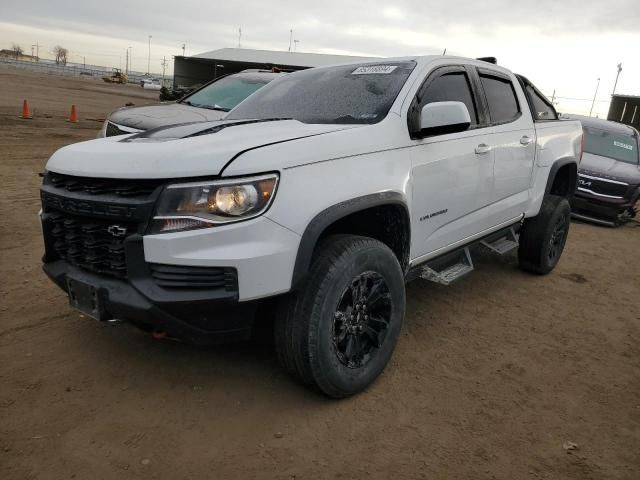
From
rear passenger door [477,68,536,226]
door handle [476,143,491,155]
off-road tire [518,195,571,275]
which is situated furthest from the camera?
off-road tire [518,195,571,275]

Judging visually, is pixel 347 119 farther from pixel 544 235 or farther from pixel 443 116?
pixel 544 235

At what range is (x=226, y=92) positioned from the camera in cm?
755

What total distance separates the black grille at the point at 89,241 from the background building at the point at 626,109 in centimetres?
3341

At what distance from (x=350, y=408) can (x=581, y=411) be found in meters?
1.31

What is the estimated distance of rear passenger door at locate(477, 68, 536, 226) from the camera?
162 inches

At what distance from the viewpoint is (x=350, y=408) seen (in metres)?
2.83

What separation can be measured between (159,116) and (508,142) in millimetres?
4319

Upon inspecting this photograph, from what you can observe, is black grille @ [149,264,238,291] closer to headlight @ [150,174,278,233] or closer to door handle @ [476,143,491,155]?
headlight @ [150,174,278,233]

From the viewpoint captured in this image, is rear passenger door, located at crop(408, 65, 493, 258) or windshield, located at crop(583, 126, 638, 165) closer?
rear passenger door, located at crop(408, 65, 493, 258)

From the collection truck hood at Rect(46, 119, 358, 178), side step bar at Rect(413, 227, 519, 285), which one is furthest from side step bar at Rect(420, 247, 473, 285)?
truck hood at Rect(46, 119, 358, 178)

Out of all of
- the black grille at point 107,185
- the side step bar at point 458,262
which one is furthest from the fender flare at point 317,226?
the side step bar at point 458,262

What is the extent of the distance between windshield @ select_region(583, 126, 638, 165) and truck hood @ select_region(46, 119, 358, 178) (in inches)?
334

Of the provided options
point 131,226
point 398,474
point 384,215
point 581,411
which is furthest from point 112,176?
point 581,411

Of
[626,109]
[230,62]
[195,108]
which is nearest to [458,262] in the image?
[195,108]
